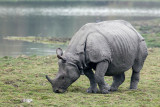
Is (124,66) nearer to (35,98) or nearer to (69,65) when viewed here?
(69,65)

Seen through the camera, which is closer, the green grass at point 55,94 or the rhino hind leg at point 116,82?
the green grass at point 55,94

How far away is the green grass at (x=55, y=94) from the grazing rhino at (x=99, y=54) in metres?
0.37

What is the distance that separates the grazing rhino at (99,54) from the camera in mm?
9102

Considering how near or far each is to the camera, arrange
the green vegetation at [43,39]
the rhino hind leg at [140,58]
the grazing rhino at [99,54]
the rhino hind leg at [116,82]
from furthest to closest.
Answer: the green vegetation at [43,39] < the rhino hind leg at [116,82] < the rhino hind leg at [140,58] < the grazing rhino at [99,54]

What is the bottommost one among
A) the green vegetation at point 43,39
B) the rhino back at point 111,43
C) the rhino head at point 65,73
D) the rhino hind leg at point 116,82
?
the green vegetation at point 43,39

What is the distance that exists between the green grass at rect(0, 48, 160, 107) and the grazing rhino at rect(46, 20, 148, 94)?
0.37m

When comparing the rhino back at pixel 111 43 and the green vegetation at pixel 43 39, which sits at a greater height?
the rhino back at pixel 111 43

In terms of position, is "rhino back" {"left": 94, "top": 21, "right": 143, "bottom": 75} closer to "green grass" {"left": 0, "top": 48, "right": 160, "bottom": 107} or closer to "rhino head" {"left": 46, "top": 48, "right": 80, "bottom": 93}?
"green grass" {"left": 0, "top": 48, "right": 160, "bottom": 107}

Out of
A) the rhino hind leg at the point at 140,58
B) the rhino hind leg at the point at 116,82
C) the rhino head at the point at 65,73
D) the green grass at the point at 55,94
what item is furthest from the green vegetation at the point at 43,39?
the rhino head at the point at 65,73

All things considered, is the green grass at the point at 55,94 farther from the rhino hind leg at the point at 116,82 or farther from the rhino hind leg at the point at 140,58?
the rhino hind leg at the point at 140,58

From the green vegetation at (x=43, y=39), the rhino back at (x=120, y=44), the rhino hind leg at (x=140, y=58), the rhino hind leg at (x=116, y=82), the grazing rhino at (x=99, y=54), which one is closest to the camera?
the grazing rhino at (x=99, y=54)

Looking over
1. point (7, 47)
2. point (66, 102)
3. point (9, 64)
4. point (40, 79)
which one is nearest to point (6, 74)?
point (40, 79)

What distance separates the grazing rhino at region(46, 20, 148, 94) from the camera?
910cm

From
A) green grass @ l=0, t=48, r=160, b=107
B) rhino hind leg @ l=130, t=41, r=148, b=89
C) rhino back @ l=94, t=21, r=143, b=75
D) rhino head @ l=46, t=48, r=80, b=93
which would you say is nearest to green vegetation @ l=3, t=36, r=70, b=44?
green grass @ l=0, t=48, r=160, b=107
